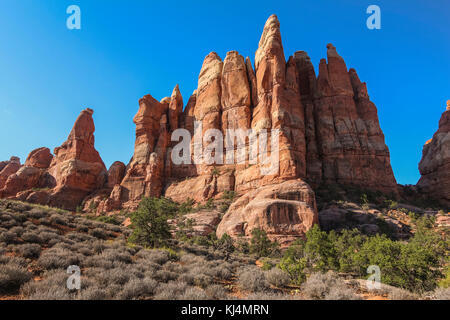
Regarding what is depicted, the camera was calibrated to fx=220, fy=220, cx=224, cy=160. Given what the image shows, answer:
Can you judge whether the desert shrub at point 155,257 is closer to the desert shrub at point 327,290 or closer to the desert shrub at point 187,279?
the desert shrub at point 187,279

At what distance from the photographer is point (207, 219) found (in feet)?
102

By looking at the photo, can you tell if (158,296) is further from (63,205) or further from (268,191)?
(63,205)

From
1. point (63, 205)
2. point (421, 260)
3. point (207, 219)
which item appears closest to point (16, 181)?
point (63, 205)

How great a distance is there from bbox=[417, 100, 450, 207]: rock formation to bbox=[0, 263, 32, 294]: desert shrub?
56.1 metres

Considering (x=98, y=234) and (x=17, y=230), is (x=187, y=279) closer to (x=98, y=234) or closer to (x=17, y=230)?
(x=17, y=230)

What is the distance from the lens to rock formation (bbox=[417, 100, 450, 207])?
4100 centimetres

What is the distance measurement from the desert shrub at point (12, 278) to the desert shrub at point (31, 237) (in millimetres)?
4208

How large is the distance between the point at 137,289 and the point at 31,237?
7.09 metres

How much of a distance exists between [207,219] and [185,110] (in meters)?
31.1

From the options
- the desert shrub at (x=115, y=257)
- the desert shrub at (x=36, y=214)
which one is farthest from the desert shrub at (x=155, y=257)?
the desert shrub at (x=36, y=214)

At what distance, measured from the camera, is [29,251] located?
25.7 ft

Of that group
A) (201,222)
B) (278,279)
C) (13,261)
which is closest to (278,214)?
(201,222)
